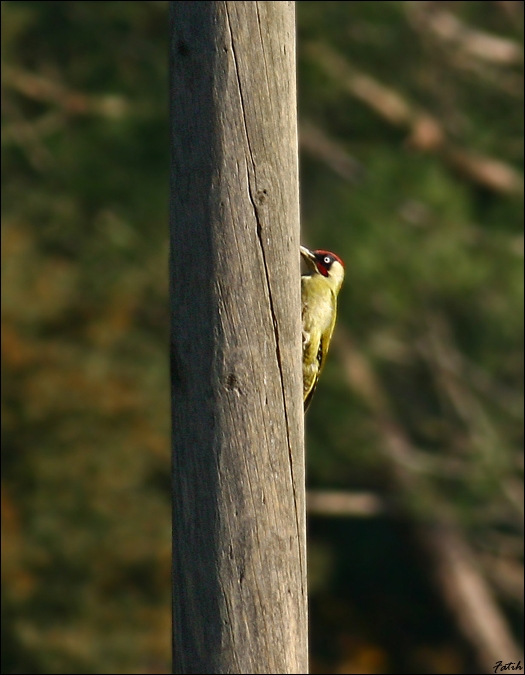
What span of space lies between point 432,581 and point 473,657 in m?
1.12

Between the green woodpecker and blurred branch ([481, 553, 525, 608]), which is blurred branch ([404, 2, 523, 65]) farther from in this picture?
the green woodpecker

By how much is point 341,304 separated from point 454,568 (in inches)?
208

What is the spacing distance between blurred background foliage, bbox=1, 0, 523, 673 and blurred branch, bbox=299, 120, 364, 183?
3 cm

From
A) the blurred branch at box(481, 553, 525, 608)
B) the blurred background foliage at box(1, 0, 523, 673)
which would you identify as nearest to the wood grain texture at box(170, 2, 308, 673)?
the blurred background foliage at box(1, 0, 523, 673)

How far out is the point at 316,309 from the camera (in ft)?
12.5

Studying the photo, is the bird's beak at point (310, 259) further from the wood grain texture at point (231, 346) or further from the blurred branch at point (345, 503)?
the blurred branch at point (345, 503)

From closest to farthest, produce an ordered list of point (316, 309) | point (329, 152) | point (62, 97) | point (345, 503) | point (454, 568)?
point (316, 309), point (62, 97), point (329, 152), point (345, 503), point (454, 568)

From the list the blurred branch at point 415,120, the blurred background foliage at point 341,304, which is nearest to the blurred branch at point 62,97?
the blurred background foliage at point 341,304

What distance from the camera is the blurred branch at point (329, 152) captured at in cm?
940

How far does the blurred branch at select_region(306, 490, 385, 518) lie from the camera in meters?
11.5

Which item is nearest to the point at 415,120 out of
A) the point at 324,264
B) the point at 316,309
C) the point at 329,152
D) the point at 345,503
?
the point at 329,152

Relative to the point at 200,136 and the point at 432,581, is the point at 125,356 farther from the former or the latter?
the point at 200,136

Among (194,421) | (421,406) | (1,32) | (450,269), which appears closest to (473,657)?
(421,406)

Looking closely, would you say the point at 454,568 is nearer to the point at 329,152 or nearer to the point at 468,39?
the point at 329,152
